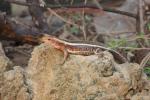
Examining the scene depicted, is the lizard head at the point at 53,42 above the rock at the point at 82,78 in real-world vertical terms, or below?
above

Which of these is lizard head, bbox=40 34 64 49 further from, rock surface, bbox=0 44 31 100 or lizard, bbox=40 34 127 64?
rock surface, bbox=0 44 31 100

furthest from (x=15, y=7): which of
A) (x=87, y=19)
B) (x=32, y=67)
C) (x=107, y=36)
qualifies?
(x=32, y=67)

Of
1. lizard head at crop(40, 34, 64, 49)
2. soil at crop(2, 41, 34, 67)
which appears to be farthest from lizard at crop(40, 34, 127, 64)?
soil at crop(2, 41, 34, 67)

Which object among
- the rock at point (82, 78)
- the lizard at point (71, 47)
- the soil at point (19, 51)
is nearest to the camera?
the rock at point (82, 78)

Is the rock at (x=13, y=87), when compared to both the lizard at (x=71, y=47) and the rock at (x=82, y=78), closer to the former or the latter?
the rock at (x=82, y=78)

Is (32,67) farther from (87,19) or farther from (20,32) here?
(87,19)

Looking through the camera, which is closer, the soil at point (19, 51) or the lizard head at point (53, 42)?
the lizard head at point (53, 42)

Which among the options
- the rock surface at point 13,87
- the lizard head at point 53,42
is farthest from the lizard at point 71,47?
the rock surface at point 13,87

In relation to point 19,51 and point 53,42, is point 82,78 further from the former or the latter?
point 19,51
